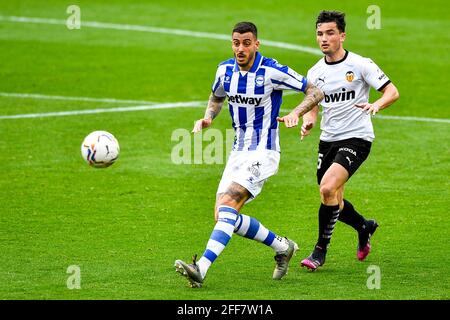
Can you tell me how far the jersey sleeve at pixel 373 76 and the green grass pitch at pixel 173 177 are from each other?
76.7 inches

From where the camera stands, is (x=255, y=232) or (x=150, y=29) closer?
(x=255, y=232)

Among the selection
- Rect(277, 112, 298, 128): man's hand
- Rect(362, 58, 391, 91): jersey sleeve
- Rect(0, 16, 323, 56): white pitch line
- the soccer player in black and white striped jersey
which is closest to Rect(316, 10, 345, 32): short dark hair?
the soccer player in black and white striped jersey

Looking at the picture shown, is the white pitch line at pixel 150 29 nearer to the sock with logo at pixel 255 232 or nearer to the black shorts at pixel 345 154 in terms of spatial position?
the black shorts at pixel 345 154

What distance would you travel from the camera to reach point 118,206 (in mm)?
14414

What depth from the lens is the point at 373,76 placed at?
11.7m

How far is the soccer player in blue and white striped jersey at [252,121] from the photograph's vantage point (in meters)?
11.0

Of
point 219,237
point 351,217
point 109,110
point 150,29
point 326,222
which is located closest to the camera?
point 219,237

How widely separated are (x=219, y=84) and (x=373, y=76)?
168cm

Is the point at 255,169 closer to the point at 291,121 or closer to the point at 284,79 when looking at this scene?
the point at 291,121

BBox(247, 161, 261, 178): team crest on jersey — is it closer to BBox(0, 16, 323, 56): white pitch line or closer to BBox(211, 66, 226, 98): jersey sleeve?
BBox(211, 66, 226, 98): jersey sleeve

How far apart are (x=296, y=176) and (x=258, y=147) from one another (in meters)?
4.97

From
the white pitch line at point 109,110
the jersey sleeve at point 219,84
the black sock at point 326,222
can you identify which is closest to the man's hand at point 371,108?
the black sock at point 326,222

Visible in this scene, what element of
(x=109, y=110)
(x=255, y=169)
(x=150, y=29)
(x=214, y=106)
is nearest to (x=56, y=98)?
(x=109, y=110)

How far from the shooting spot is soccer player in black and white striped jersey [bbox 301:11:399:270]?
11.6m
